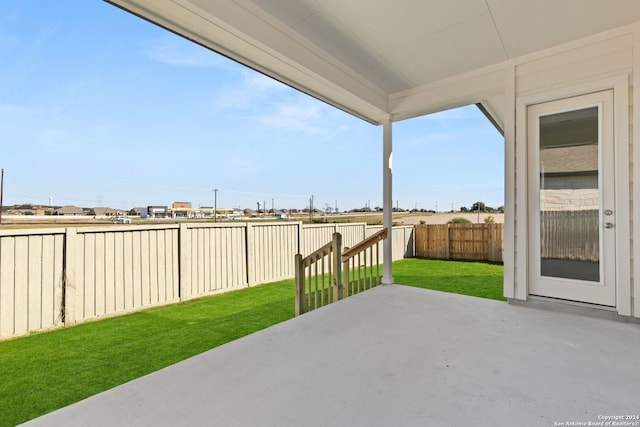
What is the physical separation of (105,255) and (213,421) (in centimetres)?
347

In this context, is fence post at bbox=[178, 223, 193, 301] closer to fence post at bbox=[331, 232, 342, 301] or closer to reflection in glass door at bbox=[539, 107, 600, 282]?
fence post at bbox=[331, 232, 342, 301]

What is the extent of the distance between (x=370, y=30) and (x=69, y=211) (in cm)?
394

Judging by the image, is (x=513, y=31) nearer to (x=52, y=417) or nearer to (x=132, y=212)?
(x=52, y=417)

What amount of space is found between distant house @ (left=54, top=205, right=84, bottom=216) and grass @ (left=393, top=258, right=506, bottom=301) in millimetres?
5057

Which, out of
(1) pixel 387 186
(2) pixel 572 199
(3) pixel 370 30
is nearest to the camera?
(3) pixel 370 30

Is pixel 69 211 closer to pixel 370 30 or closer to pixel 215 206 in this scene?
pixel 215 206

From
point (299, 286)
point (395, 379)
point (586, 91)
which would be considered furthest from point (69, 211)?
point (586, 91)

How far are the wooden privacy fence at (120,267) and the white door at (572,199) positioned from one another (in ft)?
14.6

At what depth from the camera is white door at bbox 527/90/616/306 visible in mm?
2498

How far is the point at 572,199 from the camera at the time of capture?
2.67 meters

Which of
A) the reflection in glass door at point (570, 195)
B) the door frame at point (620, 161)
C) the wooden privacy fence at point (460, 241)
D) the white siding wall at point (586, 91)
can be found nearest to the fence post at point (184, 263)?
the white siding wall at point (586, 91)

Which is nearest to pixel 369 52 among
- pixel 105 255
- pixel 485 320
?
pixel 485 320

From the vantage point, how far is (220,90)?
5.67 m

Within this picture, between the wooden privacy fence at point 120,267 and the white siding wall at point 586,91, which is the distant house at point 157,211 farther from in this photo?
the white siding wall at point 586,91
